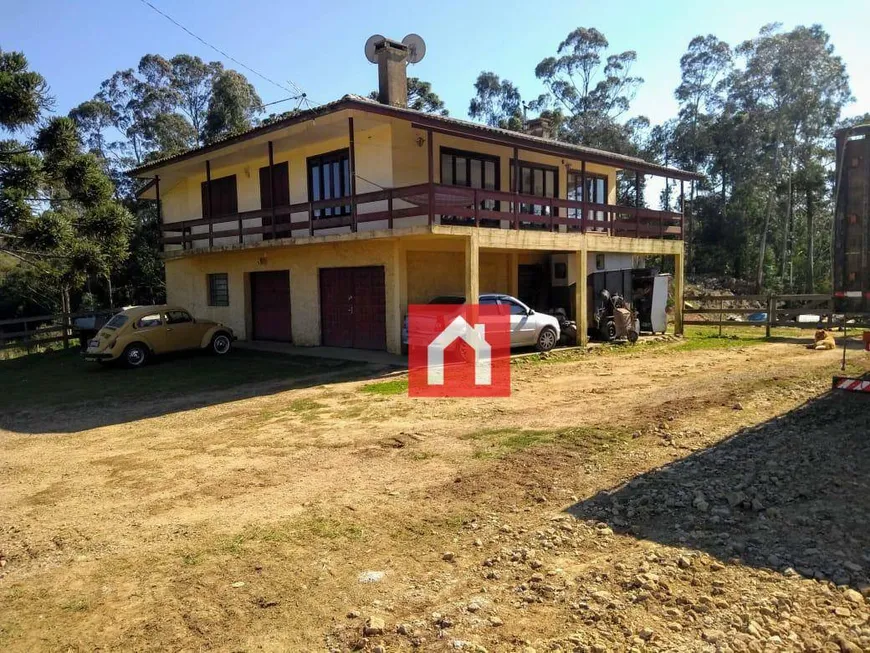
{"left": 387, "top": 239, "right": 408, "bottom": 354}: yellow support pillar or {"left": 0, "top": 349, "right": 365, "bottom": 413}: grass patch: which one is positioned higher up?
{"left": 387, "top": 239, "right": 408, "bottom": 354}: yellow support pillar

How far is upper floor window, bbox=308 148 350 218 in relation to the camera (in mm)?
17125

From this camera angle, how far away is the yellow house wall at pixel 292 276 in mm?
15727

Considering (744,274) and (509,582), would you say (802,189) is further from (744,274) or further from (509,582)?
(509,582)

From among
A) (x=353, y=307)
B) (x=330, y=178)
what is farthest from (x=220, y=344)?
(x=330, y=178)

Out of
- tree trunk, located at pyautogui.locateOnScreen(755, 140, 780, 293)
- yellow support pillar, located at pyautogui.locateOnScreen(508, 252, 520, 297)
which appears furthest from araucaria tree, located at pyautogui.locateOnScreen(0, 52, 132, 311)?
tree trunk, located at pyautogui.locateOnScreen(755, 140, 780, 293)

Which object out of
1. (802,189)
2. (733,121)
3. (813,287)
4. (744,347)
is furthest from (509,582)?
(733,121)

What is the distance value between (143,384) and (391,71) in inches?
437

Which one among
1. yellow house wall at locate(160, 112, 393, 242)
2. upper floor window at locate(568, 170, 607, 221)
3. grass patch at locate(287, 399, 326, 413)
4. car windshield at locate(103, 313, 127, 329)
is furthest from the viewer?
upper floor window at locate(568, 170, 607, 221)

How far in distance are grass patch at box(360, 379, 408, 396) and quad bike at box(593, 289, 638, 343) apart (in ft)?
26.6

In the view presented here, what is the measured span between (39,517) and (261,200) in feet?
52.1

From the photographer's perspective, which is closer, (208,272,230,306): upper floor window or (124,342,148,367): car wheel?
(124,342,148,367): car wheel

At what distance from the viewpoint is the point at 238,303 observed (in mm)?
21062

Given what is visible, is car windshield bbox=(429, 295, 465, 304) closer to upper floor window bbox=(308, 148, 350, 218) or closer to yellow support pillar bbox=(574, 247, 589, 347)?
yellow support pillar bbox=(574, 247, 589, 347)

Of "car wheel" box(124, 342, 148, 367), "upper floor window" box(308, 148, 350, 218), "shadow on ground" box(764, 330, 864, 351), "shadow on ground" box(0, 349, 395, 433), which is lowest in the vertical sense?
"shadow on ground" box(0, 349, 395, 433)
